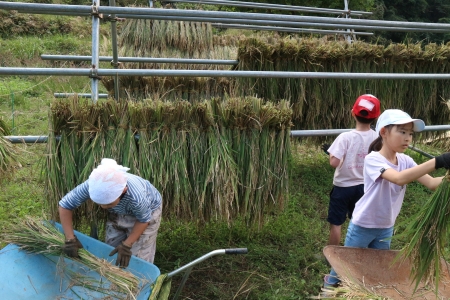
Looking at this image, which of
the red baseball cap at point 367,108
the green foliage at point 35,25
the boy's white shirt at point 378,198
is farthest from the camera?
the green foliage at point 35,25

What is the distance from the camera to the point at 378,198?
2.79m

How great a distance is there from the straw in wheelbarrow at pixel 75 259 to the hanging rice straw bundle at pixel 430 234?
1420 millimetres

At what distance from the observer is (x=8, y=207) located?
4426 mm

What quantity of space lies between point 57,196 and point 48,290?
61 cm

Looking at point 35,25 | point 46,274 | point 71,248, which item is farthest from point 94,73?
point 35,25

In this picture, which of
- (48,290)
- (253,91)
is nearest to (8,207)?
(48,290)

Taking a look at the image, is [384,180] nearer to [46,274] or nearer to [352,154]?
[352,154]

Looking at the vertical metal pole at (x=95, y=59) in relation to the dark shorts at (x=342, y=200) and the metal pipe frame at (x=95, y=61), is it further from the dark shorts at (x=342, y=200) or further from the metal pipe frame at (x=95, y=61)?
the dark shorts at (x=342, y=200)

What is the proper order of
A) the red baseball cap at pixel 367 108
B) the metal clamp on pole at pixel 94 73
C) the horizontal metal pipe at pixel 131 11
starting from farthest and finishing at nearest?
the red baseball cap at pixel 367 108 < the metal clamp on pole at pixel 94 73 < the horizontal metal pipe at pixel 131 11

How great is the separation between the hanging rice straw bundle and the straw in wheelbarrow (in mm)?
1420

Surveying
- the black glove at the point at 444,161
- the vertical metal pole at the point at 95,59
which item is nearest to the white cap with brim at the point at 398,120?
the black glove at the point at 444,161

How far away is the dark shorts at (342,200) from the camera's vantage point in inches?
139

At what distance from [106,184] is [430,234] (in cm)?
163

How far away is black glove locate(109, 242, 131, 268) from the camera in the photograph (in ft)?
8.32
